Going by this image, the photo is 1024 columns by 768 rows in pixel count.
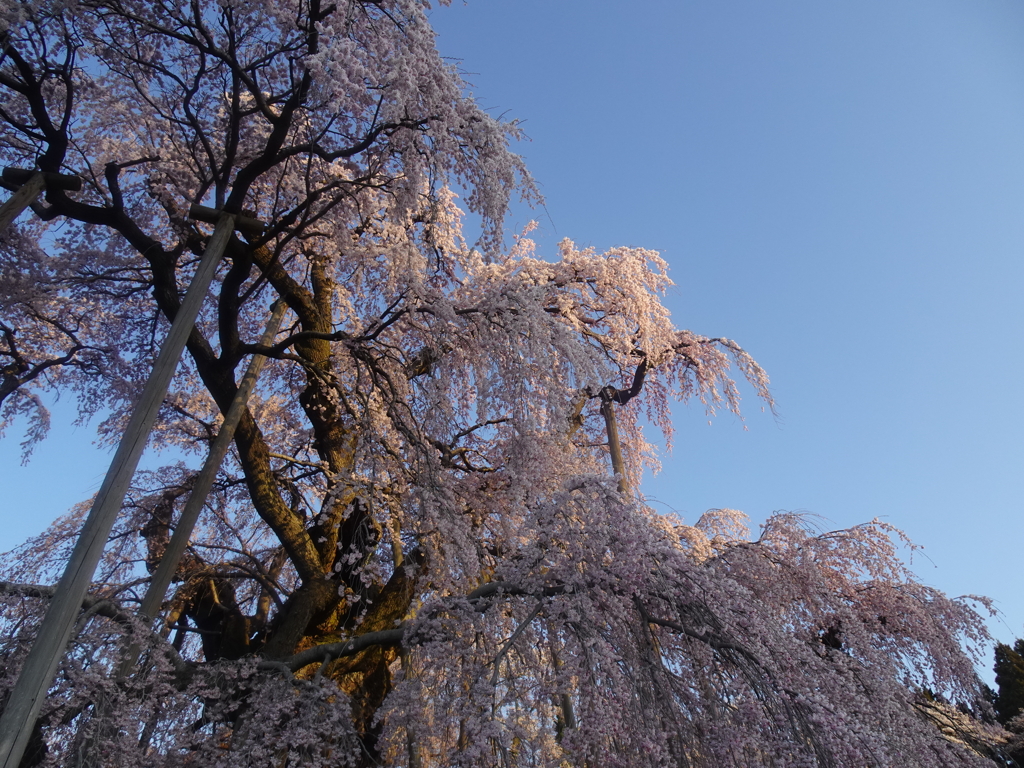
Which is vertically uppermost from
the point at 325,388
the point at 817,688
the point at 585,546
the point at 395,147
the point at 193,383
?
the point at 193,383

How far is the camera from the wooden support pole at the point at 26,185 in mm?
4160

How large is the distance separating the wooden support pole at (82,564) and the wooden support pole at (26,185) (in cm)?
131

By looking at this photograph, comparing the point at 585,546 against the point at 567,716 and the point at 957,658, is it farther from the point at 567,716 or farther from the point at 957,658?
the point at 957,658

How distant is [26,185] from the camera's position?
4.40 metres

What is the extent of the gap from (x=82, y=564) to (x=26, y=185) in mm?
2977

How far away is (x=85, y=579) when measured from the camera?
10.5ft

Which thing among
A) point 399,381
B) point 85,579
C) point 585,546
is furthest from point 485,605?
point 399,381

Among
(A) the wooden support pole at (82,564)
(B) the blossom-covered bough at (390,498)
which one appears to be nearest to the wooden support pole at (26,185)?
(B) the blossom-covered bough at (390,498)

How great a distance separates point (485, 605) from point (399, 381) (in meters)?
3.00

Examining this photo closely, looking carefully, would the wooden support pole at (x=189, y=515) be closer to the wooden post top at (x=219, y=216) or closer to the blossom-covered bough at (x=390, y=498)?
the blossom-covered bough at (x=390, y=498)

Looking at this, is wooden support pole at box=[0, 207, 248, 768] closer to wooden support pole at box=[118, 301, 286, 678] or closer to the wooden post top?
the wooden post top

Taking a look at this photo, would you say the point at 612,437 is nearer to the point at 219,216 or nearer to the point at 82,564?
the point at 219,216

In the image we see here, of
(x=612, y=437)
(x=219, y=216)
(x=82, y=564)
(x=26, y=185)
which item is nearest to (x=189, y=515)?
(x=82, y=564)

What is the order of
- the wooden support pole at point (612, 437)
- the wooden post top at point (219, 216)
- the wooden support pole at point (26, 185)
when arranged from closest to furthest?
the wooden support pole at point (26, 185), the wooden post top at point (219, 216), the wooden support pole at point (612, 437)
